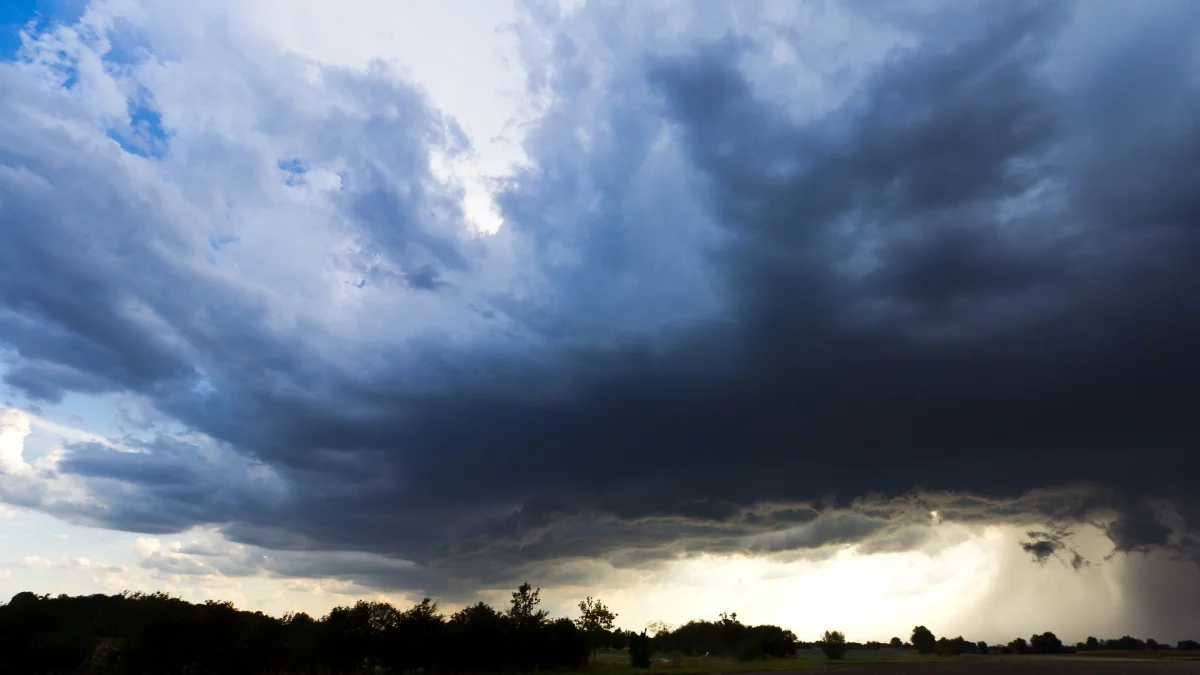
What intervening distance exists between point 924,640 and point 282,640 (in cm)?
14268

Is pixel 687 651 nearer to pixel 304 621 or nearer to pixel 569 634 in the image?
pixel 569 634

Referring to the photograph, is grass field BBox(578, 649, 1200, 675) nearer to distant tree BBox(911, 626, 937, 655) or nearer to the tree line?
the tree line

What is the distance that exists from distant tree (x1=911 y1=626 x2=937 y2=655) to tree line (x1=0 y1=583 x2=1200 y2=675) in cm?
10883

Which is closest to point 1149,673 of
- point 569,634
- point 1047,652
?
point 569,634

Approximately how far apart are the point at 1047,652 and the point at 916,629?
44.5 metres

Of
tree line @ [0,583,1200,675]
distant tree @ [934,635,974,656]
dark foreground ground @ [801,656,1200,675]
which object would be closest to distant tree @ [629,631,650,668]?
tree line @ [0,583,1200,675]

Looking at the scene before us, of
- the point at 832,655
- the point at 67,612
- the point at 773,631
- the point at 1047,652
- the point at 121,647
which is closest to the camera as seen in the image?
the point at 121,647

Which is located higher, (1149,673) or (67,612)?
(67,612)

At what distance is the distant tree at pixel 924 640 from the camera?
157562mm

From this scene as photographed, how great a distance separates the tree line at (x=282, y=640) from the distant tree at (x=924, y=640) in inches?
4285

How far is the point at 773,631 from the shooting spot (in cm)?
11544

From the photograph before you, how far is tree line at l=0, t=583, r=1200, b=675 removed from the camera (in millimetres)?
51031

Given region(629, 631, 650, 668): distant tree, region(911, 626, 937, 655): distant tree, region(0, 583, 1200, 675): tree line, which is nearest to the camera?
region(0, 583, 1200, 675): tree line

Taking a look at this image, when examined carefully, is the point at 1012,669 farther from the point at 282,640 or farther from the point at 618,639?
the point at 282,640
